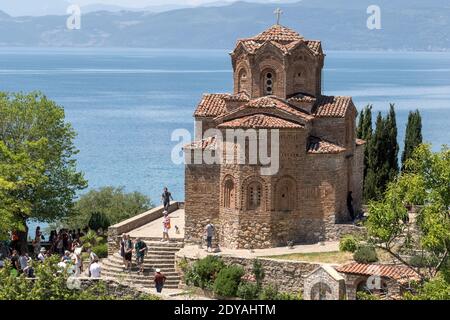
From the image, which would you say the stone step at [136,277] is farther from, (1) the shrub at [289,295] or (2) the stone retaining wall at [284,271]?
(1) the shrub at [289,295]

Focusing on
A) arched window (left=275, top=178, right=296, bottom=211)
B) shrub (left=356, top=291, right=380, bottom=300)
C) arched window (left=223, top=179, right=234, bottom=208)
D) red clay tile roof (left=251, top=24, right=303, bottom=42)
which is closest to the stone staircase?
arched window (left=223, top=179, right=234, bottom=208)

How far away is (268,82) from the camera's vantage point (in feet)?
140

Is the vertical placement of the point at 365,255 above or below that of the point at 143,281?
above

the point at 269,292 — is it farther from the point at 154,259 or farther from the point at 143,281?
the point at 154,259

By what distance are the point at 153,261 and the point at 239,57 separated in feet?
28.8

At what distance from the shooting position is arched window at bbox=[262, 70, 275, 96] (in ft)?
140

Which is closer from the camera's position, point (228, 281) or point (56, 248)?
point (228, 281)

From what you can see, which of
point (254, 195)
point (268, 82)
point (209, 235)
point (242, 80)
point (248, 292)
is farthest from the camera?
point (242, 80)

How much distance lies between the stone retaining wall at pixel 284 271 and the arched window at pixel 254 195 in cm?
307

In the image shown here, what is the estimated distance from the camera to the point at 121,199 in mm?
53469

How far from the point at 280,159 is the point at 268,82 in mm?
3834

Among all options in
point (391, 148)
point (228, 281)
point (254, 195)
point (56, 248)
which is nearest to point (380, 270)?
point (228, 281)

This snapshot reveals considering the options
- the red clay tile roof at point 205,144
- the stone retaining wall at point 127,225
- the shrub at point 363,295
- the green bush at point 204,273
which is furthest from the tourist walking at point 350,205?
the shrub at point 363,295

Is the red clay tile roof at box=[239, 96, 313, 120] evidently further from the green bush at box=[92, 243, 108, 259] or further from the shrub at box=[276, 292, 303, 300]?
the shrub at box=[276, 292, 303, 300]
